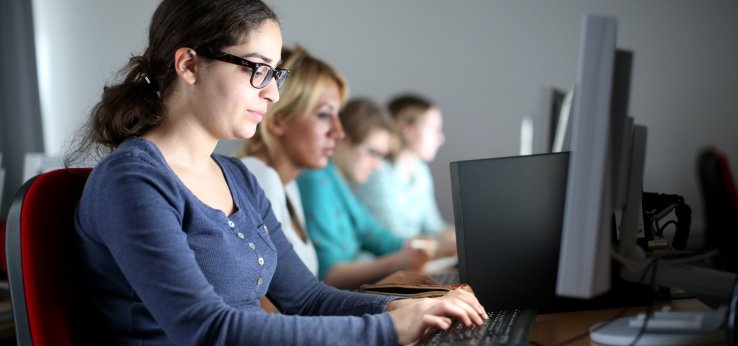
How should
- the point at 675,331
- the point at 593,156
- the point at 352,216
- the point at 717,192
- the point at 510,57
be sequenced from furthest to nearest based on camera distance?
1. the point at 510,57
2. the point at 352,216
3. the point at 717,192
4. the point at 675,331
5. the point at 593,156

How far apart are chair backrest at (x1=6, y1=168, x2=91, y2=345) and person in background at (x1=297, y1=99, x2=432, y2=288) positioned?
1.33 meters

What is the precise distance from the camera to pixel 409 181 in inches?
158

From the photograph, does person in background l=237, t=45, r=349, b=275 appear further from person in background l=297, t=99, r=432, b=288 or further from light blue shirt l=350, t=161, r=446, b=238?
light blue shirt l=350, t=161, r=446, b=238

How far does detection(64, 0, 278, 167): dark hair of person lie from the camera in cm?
111

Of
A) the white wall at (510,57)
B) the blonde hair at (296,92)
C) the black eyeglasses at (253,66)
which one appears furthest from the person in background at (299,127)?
the white wall at (510,57)

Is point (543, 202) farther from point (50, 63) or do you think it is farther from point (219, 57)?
point (50, 63)

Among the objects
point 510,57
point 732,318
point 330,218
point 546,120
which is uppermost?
point 510,57

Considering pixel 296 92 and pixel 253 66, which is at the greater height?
pixel 253 66

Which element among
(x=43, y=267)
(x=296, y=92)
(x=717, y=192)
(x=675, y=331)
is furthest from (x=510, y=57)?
(x=43, y=267)

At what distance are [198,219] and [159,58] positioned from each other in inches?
11.0

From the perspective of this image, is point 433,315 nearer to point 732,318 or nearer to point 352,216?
point 732,318

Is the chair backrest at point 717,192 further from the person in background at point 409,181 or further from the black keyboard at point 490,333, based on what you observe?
the black keyboard at point 490,333

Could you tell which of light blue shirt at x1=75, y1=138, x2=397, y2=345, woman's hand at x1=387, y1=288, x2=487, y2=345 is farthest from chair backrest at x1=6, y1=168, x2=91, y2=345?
woman's hand at x1=387, y1=288, x2=487, y2=345

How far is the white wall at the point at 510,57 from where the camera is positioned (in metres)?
4.01
